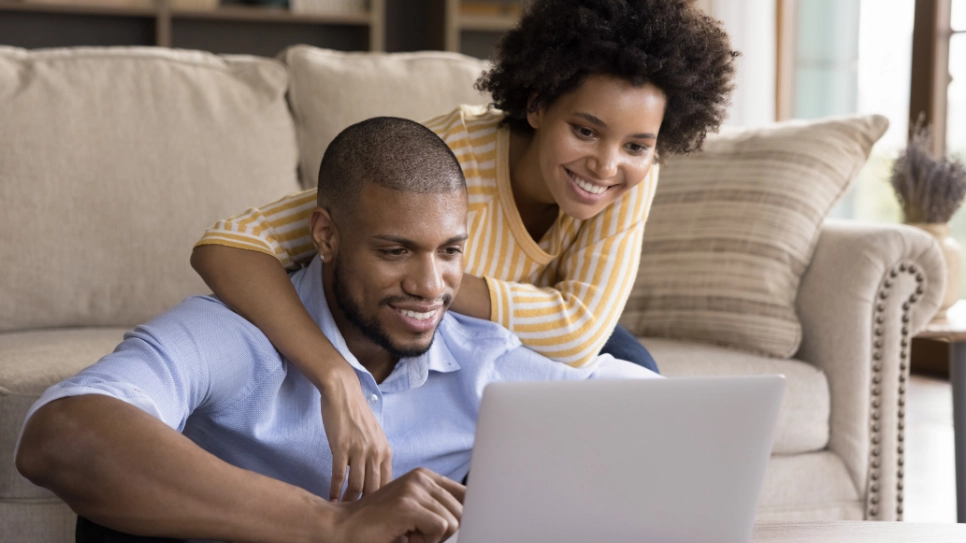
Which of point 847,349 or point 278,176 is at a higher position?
point 278,176

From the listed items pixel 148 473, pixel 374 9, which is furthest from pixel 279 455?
pixel 374 9

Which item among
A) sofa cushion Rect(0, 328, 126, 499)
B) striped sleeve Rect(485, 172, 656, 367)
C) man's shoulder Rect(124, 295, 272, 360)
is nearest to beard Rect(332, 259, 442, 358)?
man's shoulder Rect(124, 295, 272, 360)

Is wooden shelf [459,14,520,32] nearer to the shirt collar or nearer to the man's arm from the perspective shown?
the shirt collar

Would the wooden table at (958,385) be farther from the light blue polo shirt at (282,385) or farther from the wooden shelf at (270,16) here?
the wooden shelf at (270,16)

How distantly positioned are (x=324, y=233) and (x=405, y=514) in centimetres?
50

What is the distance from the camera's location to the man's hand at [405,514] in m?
0.92

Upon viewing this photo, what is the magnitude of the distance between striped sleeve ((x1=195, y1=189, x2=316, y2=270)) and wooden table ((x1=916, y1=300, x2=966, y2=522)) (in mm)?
1345

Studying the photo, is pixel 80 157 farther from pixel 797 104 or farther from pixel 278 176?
pixel 797 104

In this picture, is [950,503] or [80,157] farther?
[950,503]

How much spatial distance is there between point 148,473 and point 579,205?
0.82m

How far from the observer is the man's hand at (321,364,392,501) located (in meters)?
1.13

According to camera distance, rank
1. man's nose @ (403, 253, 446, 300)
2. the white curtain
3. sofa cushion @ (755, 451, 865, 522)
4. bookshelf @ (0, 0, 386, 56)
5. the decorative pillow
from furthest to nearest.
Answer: the white curtain → bookshelf @ (0, 0, 386, 56) → the decorative pillow → sofa cushion @ (755, 451, 865, 522) → man's nose @ (403, 253, 446, 300)

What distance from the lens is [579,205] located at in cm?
157

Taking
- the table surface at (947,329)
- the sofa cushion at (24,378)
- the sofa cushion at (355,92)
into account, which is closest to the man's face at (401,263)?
the sofa cushion at (24,378)
